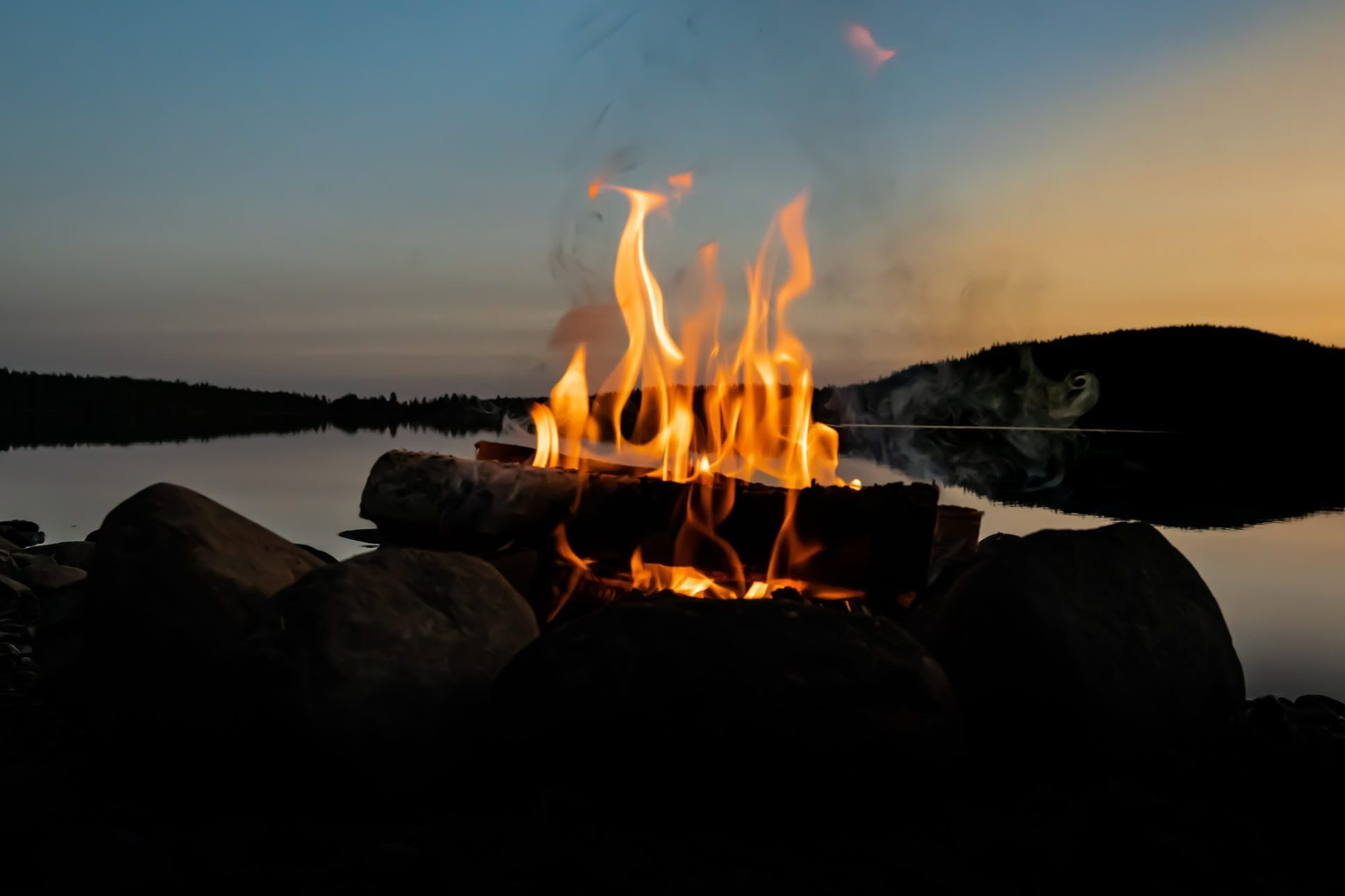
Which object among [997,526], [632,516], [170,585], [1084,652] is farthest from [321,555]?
[997,526]

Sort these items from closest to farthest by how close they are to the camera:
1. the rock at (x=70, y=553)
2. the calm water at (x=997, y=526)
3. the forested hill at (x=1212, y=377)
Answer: the calm water at (x=997, y=526) < the rock at (x=70, y=553) < the forested hill at (x=1212, y=377)

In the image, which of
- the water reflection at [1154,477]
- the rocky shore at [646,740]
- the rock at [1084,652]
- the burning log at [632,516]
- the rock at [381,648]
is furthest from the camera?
the water reflection at [1154,477]

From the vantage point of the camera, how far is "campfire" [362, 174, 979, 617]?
5656mm

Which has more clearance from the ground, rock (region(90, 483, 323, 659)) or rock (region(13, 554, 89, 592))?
rock (region(90, 483, 323, 659))

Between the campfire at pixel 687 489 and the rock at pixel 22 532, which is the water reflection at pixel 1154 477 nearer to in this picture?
the campfire at pixel 687 489

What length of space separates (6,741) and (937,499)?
4.82 m

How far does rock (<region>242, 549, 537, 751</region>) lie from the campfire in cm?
182

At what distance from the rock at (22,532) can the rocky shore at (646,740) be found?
31.6 ft

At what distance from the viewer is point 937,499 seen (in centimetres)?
553

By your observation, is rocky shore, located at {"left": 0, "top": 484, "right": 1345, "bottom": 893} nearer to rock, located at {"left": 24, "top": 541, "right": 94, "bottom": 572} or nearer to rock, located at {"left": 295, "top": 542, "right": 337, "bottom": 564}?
rock, located at {"left": 295, "top": 542, "right": 337, "bottom": 564}

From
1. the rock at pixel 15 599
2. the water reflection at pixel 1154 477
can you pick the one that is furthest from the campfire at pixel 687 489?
the water reflection at pixel 1154 477

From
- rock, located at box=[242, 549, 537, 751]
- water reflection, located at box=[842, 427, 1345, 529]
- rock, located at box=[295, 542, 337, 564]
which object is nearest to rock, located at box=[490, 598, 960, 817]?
rock, located at box=[242, 549, 537, 751]

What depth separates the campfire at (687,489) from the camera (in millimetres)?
5656

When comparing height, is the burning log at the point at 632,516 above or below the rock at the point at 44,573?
above
